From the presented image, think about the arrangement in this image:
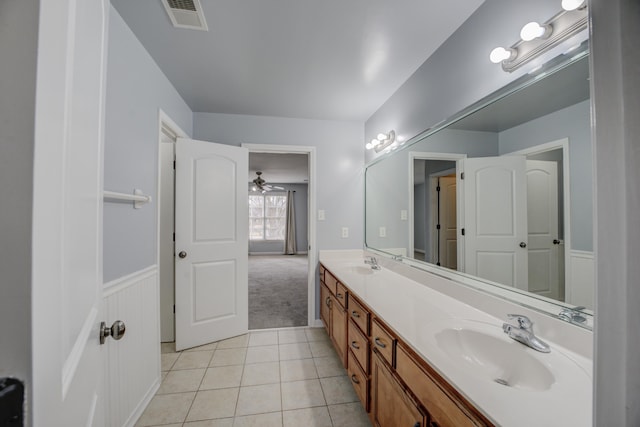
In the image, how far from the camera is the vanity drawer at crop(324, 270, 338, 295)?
2.23 meters

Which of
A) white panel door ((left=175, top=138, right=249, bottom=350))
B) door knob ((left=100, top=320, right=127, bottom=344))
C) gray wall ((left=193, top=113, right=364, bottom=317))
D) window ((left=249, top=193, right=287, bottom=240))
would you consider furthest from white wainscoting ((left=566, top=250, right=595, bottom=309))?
window ((left=249, top=193, right=287, bottom=240))

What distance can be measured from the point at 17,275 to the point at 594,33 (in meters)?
0.65

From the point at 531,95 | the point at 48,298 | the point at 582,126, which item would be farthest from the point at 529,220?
the point at 48,298

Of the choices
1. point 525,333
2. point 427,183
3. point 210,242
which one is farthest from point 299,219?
point 525,333

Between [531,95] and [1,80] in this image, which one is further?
[531,95]

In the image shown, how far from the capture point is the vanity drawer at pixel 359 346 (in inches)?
56.9

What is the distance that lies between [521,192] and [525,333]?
0.56 metres

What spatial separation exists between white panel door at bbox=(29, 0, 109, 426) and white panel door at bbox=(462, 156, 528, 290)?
1.42 meters

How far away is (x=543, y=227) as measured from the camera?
1.02 meters

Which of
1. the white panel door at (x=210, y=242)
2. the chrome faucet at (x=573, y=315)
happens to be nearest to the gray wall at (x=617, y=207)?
the chrome faucet at (x=573, y=315)

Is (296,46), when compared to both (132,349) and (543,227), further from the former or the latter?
(132,349)

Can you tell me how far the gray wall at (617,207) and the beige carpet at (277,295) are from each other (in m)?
3.00

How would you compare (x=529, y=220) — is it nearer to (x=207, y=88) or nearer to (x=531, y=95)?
(x=531, y=95)

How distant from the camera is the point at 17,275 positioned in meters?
0.26
